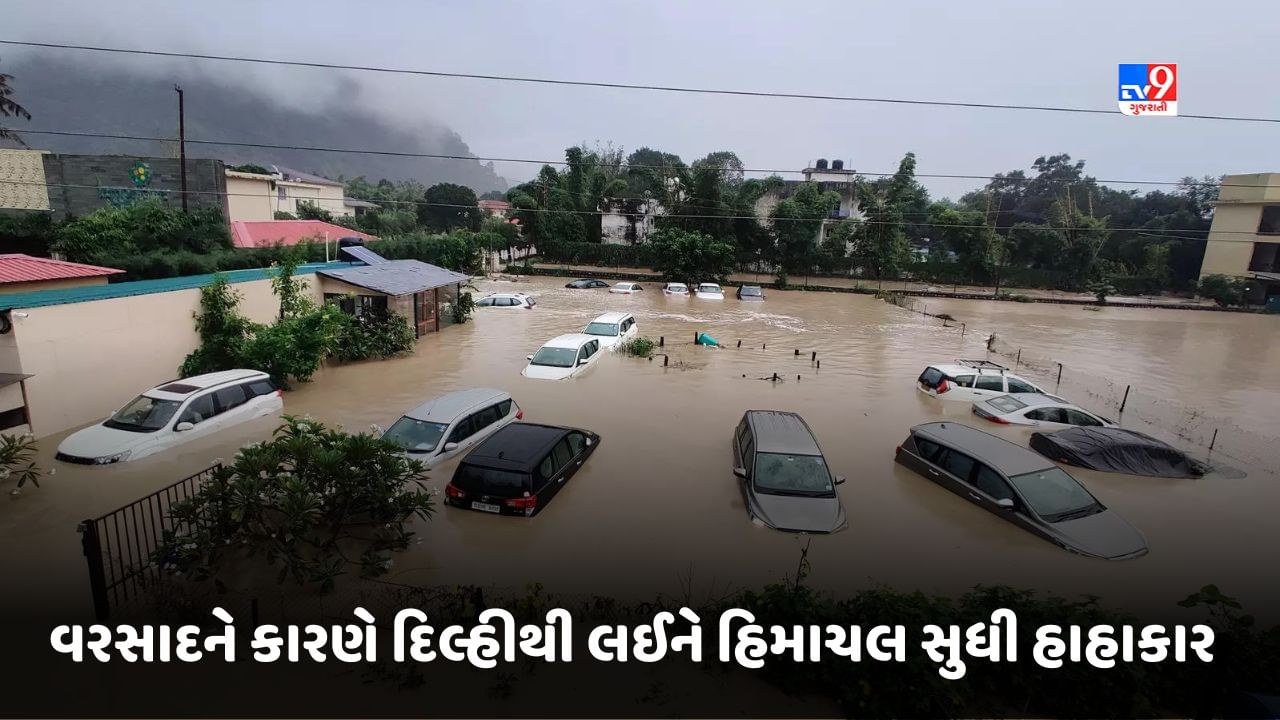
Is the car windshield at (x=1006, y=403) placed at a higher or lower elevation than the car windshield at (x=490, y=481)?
lower

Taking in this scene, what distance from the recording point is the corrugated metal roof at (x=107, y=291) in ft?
38.2

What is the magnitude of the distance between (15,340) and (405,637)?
10734mm

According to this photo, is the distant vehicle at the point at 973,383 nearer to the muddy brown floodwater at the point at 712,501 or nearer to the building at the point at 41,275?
the muddy brown floodwater at the point at 712,501

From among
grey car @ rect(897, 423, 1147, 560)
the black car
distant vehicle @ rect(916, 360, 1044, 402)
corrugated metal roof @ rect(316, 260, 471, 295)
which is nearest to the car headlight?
the black car

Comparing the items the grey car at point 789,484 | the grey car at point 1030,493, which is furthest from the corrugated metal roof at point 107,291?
the grey car at point 1030,493

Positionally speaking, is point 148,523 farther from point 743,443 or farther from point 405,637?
point 743,443

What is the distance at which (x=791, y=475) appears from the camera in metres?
9.88

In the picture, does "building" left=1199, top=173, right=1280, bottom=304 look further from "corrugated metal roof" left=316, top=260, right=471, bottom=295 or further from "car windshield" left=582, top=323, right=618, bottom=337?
"corrugated metal roof" left=316, top=260, right=471, bottom=295

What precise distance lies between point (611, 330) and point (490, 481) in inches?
519

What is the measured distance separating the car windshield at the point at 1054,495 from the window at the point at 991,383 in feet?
24.1

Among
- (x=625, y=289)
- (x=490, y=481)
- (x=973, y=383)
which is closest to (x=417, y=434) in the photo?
(x=490, y=481)

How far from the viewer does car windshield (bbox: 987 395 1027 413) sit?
49.5 ft

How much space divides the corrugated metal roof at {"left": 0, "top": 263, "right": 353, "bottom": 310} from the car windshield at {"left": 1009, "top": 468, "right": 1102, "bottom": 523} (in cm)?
1764

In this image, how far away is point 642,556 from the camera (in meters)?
8.65
